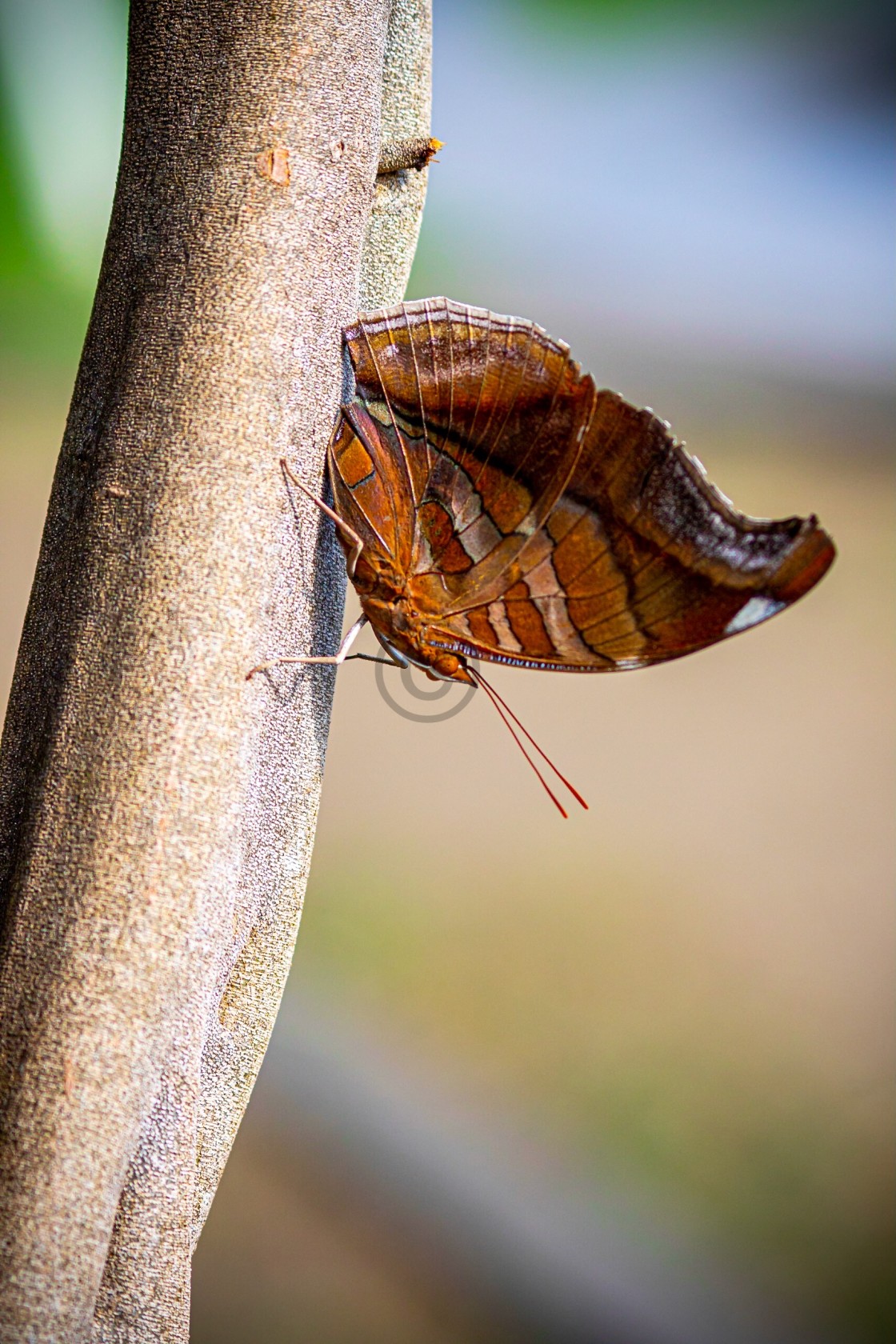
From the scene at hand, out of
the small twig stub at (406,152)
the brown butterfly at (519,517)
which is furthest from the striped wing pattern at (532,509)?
the small twig stub at (406,152)

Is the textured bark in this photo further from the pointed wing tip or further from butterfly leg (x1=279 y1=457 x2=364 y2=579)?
the pointed wing tip

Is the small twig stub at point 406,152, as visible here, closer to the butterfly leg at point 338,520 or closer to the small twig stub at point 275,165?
the small twig stub at point 275,165

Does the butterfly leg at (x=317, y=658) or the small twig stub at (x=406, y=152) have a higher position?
the small twig stub at (x=406, y=152)

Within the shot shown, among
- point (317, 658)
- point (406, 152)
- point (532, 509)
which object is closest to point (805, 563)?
point (532, 509)

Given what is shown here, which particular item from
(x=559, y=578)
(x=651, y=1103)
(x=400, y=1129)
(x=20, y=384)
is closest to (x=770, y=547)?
(x=559, y=578)

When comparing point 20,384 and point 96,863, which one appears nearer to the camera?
point 96,863

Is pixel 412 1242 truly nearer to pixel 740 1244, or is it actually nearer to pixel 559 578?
pixel 740 1244

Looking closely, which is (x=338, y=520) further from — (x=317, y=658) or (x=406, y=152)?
(x=406, y=152)

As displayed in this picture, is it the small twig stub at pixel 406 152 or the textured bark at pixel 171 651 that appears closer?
the textured bark at pixel 171 651
